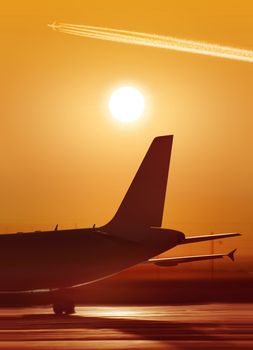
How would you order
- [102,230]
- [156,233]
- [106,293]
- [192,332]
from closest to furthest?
[192,332] → [156,233] → [102,230] → [106,293]

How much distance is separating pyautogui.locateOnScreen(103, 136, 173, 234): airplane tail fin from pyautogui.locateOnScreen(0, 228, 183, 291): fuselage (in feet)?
3.42

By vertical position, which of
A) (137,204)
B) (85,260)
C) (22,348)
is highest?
(137,204)

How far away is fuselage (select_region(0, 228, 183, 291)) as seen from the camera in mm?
35906

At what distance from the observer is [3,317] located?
3634cm

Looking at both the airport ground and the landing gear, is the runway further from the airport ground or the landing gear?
the landing gear

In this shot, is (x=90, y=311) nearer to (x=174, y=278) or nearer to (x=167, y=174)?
(x=167, y=174)

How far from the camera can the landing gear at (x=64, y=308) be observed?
38562mm

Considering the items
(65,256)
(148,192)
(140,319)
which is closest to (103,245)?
(65,256)

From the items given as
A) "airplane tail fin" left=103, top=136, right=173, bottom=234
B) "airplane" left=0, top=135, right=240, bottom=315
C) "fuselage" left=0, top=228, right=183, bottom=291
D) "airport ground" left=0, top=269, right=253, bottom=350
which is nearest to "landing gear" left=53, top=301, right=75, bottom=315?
"airplane" left=0, top=135, right=240, bottom=315

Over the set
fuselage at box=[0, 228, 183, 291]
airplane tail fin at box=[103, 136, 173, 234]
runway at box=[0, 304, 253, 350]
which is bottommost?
runway at box=[0, 304, 253, 350]

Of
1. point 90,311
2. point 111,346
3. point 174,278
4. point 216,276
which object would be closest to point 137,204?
point 90,311

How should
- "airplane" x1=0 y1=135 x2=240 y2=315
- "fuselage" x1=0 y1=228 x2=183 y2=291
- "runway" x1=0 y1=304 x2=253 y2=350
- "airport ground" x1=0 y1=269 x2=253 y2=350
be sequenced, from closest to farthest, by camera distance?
"runway" x1=0 y1=304 x2=253 y2=350 → "airport ground" x1=0 y1=269 x2=253 y2=350 → "airplane" x1=0 y1=135 x2=240 y2=315 → "fuselage" x1=0 y1=228 x2=183 y2=291

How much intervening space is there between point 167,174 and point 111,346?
14520mm

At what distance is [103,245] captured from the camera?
120 feet
